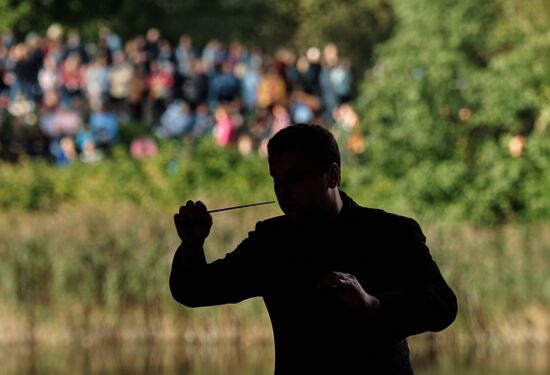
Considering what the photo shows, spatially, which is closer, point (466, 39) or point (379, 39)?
point (466, 39)

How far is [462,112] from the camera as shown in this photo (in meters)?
23.7

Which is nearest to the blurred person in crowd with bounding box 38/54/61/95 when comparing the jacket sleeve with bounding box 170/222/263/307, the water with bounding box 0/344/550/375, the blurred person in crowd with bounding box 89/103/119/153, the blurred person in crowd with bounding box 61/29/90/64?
the blurred person in crowd with bounding box 61/29/90/64

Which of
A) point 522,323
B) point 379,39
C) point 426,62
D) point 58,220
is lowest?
point 522,323

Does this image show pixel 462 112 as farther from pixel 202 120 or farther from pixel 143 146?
pixel 202 120

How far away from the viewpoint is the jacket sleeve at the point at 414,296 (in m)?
3.59

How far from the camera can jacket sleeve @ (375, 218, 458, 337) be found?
3.59 meters

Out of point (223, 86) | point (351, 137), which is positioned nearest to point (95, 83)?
point (223, 86)

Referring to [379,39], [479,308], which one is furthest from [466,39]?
[379,39]

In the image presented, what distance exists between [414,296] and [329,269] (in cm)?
22

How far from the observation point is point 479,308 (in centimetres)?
1886

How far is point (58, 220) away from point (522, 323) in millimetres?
5333

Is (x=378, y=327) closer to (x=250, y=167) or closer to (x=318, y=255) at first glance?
(x=318, y=255)

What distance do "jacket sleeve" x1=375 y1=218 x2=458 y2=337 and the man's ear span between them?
0.53 feet

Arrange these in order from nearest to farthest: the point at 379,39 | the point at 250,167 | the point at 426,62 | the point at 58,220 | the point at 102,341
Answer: the point at 102,341, the point at 58,220, the point at 426,62, the point at 250,167, the point at 379,39
